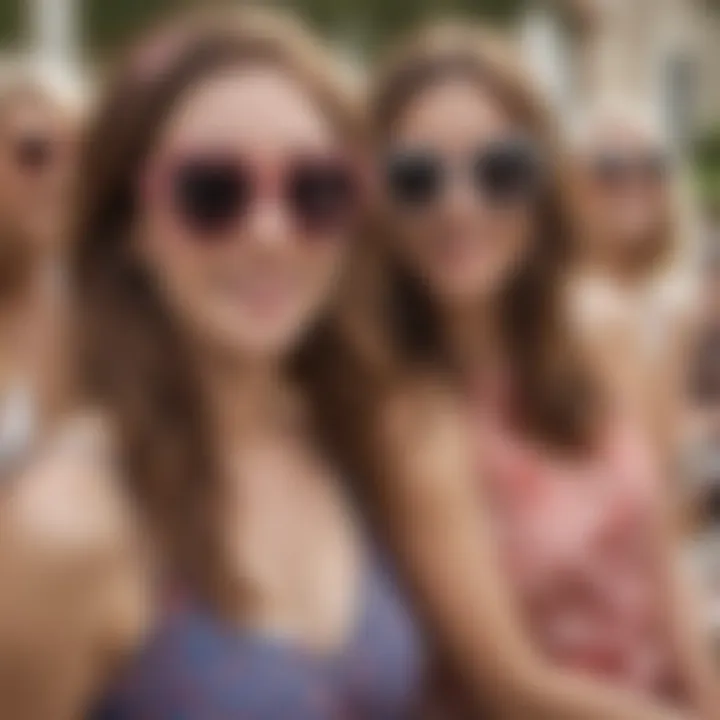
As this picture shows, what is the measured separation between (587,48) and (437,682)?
0.28 m

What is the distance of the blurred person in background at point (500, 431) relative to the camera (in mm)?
541

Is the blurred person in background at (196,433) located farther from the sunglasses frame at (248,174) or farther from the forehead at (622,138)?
the forehead at (622,138)

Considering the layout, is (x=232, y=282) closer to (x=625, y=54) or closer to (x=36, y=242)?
(x=36, y=242)

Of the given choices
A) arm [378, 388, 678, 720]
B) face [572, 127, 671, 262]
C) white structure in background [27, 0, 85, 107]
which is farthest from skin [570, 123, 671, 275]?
white structure in background [27, 0, 85, 107]

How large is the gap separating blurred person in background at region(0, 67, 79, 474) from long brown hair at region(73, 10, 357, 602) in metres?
0.02

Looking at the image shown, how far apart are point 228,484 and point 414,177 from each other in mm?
146

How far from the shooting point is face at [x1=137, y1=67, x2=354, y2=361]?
463 millimetres

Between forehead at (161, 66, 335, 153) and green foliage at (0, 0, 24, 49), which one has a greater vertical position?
green foliage at (0, 0, 24, 49)

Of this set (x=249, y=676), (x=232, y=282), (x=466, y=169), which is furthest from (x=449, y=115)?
(x=249, y=676)

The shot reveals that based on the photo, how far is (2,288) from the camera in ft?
1.67

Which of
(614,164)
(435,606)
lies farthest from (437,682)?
(614,164)

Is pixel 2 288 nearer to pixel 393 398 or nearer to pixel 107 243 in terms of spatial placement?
pixel 107 243

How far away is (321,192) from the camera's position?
0.49 metres

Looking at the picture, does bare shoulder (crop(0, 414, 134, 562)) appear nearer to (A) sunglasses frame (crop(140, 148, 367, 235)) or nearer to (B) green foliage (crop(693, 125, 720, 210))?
(A) sunglasses frame (crop(140, 148, 367, 235))
